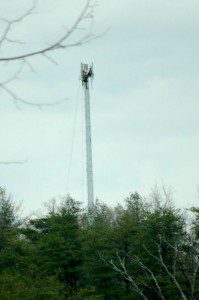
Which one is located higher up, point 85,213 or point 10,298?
point 85,213

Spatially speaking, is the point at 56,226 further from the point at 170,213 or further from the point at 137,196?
the point at 170,213

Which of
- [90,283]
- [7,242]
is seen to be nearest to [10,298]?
[7,242]

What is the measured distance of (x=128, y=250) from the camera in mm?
42219

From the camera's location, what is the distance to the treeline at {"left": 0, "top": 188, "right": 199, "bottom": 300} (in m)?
37.7

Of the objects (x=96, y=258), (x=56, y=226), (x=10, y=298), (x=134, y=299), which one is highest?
(x=56, y=226)

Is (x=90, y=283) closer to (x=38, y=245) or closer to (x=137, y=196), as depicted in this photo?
(x=38, y=245)

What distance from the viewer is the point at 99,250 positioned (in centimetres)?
4275

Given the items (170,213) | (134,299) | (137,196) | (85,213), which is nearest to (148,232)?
(170,213)

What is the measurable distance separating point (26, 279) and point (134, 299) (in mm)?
8898

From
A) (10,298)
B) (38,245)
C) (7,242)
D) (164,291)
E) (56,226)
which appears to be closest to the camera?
(10,298)

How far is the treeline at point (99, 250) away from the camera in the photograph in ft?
124

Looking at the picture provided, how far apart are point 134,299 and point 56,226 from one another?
10.9 m

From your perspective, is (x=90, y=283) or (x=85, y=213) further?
(x=85, y=213)

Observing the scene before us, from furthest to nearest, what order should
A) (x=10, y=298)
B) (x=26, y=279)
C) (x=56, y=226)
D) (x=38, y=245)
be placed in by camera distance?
(x=56, y=226), (x=38, y=245), (x=26, y=279), (x=10, y=298)
